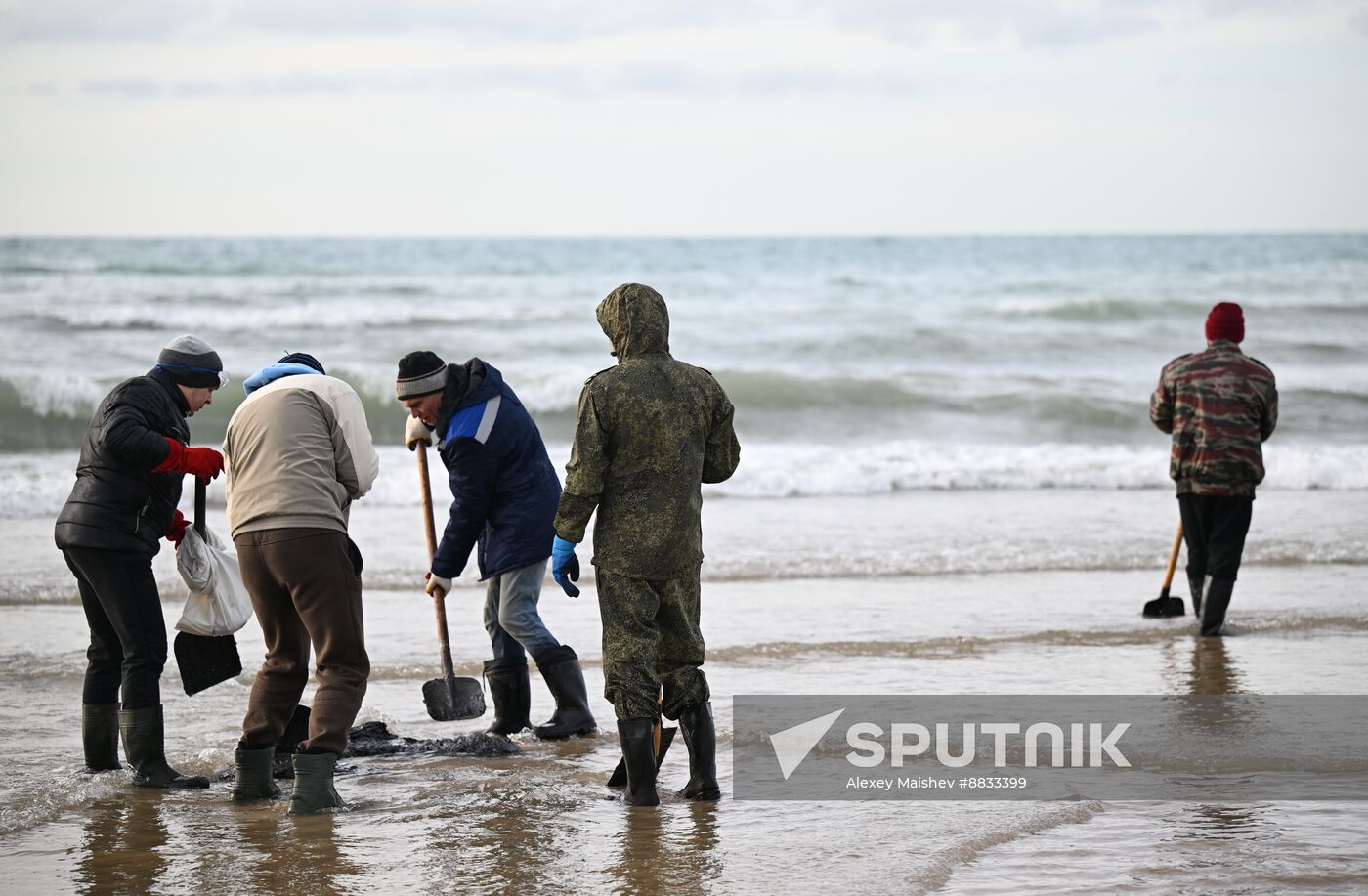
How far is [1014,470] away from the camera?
1367 centimetres

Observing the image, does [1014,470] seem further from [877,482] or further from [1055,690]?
[1055,690]

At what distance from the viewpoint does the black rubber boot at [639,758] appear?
4.66m

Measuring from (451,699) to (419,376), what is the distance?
4.43 feet

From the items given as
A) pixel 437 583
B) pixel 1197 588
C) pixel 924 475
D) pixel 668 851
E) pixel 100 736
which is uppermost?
pixel 924 475

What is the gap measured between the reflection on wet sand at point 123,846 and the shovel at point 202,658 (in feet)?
1.36

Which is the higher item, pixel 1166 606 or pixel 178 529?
pixel 178 529

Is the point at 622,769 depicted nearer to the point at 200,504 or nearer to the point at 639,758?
the point at 639,758

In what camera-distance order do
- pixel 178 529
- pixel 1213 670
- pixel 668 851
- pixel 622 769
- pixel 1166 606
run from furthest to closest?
pixel 1166 606 → pixel 1213 670 → pixel 178 529 → pixel 622 769 → pixel 668 851

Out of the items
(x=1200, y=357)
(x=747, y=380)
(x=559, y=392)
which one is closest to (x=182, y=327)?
(x=559, y=392)


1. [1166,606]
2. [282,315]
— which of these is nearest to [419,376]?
[1166,606]

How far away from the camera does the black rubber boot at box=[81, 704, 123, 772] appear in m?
5.22

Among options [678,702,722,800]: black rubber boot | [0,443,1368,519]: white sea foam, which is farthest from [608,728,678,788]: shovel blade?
[0,443,1368,519]: white sea foam

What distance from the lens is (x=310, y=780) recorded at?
471 cm

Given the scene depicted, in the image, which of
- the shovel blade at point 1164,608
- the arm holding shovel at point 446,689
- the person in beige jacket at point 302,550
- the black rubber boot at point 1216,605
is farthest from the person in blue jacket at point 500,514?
the shovel blade at point 1164,608
